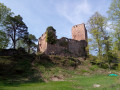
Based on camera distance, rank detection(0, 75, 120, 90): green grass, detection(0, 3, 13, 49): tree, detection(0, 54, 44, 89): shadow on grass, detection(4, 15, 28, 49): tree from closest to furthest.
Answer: detection(0, 75, 120, 90): green grass
detection(0, 54, 44, 89): shadow on grass
detection(0, 3, 13, 49): tree
detection(4, 15, 28, 49): tree

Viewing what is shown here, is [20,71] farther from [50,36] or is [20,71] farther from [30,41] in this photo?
[30,41]

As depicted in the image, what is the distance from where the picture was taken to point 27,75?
659 inches

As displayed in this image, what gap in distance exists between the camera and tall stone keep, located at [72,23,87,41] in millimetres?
39828

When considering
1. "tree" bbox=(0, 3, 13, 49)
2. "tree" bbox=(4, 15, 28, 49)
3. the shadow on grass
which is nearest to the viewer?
the shadow on grass

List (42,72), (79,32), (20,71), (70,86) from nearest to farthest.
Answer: (70,86), (20,71), (42,72), (79,32)

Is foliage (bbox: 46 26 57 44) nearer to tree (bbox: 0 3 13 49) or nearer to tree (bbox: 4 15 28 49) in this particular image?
tree (bbox: 4 15 28 49)

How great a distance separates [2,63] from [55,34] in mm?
16388

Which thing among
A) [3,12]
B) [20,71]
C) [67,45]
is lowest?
[20,71]

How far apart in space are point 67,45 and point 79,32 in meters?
9.51

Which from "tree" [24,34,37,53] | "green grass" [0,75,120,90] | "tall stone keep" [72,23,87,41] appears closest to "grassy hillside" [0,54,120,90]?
"green grass" [0,75,120,90]

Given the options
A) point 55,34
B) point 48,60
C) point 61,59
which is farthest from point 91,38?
point 55,34

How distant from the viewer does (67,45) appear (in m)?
34.2

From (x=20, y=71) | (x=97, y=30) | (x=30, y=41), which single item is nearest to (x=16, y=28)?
(x=30, y=41)

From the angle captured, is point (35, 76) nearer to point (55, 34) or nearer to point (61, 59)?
point (61, 59)
